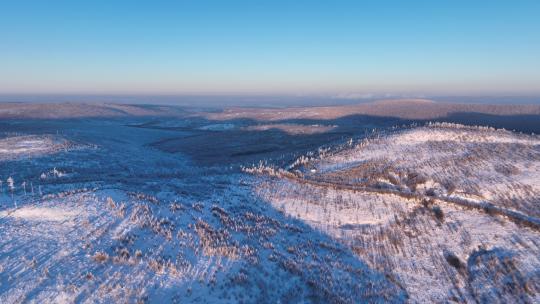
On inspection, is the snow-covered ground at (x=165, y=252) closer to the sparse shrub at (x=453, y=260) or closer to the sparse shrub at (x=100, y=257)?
the sparse shrub at (x=100, y=257)

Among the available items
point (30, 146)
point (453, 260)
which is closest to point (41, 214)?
point (453, 260)

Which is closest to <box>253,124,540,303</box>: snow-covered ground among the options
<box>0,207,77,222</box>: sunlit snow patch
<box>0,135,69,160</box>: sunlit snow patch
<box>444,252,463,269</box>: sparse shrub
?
<box>444,252,463,269</box>: sparse shrub

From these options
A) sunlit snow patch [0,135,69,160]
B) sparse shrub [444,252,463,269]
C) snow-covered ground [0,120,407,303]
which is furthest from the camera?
sunlit snow patch [0,135,69,160]

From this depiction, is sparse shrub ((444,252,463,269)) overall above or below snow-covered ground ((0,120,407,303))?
below

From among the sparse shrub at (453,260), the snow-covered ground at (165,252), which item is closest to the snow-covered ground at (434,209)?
the sparse shrub at (453,260)

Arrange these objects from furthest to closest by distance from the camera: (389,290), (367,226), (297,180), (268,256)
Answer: (297,180)
(367,226)
(268,256)
(389,290)

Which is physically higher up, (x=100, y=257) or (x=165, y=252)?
(x=100, y=257)

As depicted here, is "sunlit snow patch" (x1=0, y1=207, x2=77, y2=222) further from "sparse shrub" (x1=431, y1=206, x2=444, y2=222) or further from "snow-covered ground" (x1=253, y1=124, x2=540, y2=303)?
"sparse shrub" (x1=431, y1=206, x2=444, y2=222)

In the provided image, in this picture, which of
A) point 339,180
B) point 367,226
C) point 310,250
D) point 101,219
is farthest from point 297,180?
Result: point 101,219

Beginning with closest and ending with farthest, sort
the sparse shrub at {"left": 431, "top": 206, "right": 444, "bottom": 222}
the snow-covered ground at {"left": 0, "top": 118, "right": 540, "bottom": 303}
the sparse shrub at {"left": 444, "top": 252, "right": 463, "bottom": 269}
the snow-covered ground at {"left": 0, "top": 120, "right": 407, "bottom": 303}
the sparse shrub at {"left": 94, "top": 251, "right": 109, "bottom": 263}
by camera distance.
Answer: the snow-covered ground at {"left": 0, "top": 120, "right": 407, "bottom": 303}, the snow-covered ground at {"left": 0, "top": 118, "right": 540, "bottom": 303}, the sparse shrub at {"left": 94, "top": 251, "right": 109, "bottom": 263}, the sparse shrub at {"left": 444, "top": 252, "right": 463, "bottom": 269}, the sparse shrub at {"left": 431, "top": 206, "right": 444, "bottom": 222}

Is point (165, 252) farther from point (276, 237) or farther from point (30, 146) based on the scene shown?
point (30, 146)

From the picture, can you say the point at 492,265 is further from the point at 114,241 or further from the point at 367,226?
the point at 114,241
